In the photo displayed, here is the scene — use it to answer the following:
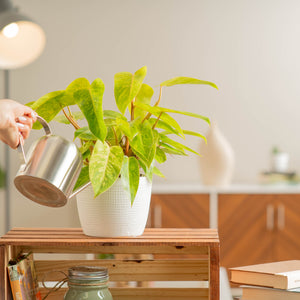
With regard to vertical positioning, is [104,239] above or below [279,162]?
below

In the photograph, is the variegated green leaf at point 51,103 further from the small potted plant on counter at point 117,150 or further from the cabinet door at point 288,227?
the cabinet door at point 288,227

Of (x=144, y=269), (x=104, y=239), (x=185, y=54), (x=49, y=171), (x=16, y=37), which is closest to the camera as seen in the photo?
(x=49, y=171)

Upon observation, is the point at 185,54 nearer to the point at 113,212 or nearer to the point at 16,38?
the point at 16,38

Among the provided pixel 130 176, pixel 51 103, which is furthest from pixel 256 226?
pixel 51 103

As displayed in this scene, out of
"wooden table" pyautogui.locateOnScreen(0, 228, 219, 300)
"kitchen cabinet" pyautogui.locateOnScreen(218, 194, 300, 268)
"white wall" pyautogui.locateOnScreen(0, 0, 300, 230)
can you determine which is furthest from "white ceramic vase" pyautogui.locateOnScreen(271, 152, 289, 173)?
"wooden table" pyautogui.locateOnScreen(0, 228, 219, 300)

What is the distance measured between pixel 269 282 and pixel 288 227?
7.82 ft

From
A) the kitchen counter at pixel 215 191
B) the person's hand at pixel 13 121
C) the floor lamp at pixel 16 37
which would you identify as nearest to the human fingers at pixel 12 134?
the person's hand at pixel 13 121

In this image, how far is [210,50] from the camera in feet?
13.6

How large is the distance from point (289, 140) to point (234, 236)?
3.05ft

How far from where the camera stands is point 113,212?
142 centimetres

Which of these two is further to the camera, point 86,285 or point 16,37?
point 16,37

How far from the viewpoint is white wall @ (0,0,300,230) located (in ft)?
13.5

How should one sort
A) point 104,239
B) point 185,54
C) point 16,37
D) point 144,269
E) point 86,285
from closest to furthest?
point 86,285
point 104,239
point 144,269
point 16,37
point 185,54

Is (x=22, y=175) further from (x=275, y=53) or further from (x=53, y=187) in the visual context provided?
(x=275, y=53)
